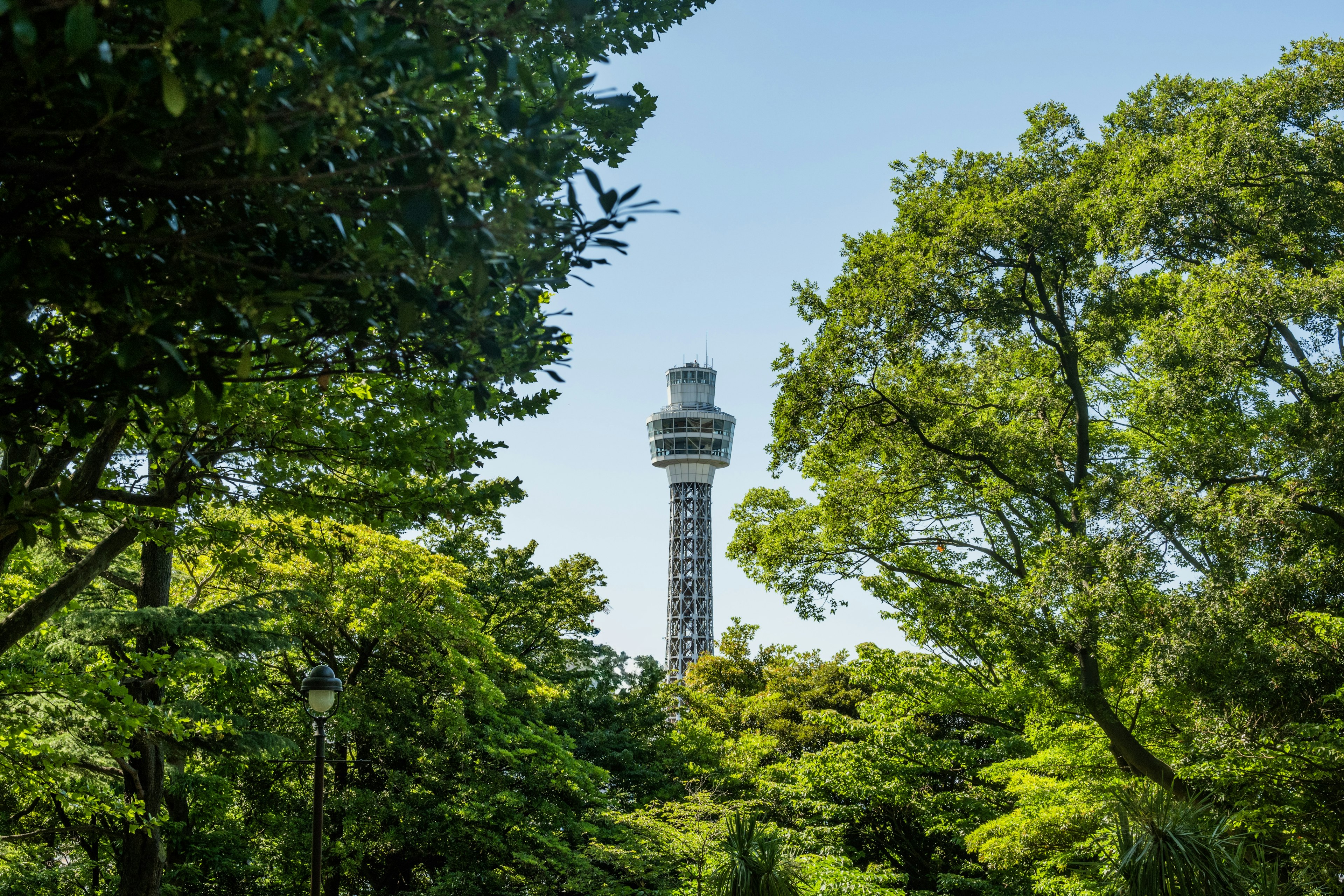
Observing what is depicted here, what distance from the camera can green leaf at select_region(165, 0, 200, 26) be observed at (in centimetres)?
175

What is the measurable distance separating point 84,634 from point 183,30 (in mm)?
9706

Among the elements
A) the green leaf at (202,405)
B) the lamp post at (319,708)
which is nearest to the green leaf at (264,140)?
the green leaf at (202,405)

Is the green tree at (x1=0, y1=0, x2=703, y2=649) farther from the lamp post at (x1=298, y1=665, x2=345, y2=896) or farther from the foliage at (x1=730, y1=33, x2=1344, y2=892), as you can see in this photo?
the foliage at (x1=730, y1=33, x2=1344, y2=892)

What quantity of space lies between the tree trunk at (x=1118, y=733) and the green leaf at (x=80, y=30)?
9.66m

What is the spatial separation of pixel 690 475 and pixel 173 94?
58.4 metres

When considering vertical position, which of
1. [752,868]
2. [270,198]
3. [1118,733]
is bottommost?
[752,868]

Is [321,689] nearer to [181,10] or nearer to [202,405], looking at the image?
[202,405]

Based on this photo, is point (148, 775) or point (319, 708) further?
point (148, 775)

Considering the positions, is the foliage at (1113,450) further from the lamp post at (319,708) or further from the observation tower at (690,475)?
the observation tower at (690,475)

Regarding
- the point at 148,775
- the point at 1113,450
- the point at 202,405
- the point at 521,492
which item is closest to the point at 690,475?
the point at 1113,450

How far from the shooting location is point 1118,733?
10.0 m

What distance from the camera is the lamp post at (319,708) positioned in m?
7.88

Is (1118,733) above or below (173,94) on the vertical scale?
below

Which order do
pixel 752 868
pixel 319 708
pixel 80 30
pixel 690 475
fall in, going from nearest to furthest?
pixel 80 30 → pixel 319 708 → pixel 752 868 → pixel 690 475
